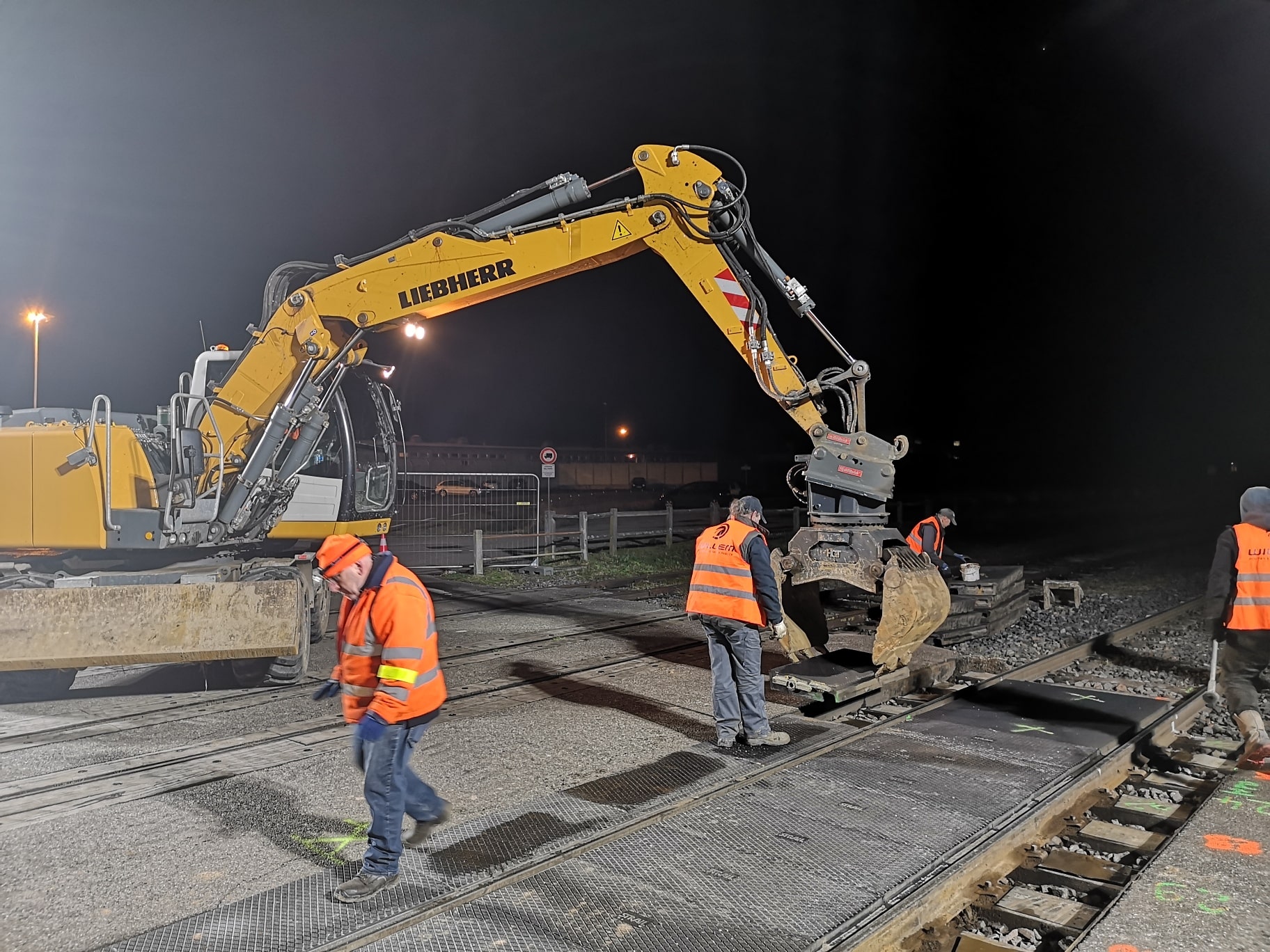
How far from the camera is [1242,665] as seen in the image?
610 centimetres

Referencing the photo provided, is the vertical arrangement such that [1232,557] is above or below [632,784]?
above

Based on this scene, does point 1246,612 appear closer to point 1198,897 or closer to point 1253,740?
point 1253,740

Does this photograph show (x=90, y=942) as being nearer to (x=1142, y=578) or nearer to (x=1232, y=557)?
(x=1232, y=557)

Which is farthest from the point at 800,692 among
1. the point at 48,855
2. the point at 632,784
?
the point at 48,855

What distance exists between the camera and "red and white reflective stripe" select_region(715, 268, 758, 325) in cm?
870

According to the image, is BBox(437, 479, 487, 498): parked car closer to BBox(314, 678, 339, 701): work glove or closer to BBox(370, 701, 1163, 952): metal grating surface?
BBox(370, 701, 1163, 952): metal grating surface

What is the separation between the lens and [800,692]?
7.87 metres

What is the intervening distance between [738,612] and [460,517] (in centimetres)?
1349

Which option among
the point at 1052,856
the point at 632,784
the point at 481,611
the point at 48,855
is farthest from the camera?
the point at 481,611

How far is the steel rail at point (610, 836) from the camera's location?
369 centimetres

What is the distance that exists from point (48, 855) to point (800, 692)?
569cm

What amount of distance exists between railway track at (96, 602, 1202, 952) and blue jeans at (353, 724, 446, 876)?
21 cm

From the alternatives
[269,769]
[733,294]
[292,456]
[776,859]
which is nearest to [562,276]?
[733,294]

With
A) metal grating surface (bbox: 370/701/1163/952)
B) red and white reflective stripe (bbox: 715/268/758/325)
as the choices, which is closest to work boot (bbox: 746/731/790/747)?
metal grating surface (bbox: 370/701/1163/952)
